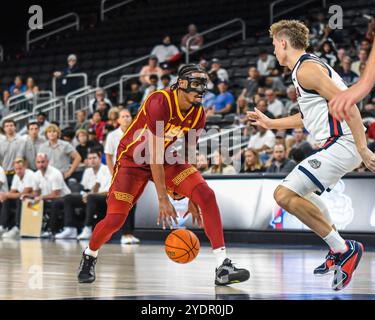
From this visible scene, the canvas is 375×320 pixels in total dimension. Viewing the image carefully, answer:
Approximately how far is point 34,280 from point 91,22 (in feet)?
74.5

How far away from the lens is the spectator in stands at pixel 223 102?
1944 centimetres

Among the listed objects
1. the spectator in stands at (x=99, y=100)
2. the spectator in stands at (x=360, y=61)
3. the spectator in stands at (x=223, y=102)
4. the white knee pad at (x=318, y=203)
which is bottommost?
the white knee pad at (x=318, y=203)

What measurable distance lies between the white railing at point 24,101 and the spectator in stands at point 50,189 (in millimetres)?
6788

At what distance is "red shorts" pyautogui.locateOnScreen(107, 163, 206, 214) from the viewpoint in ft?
28.1

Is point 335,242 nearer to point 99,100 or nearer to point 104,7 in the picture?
point 99,100

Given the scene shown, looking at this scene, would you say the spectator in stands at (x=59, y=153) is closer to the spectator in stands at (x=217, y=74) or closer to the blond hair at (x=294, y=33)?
the spectator in stands at (x=217, y=74)

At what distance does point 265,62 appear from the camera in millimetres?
20781

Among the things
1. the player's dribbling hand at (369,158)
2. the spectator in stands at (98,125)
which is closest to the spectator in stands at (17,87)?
the spectator in stands at (98,125)

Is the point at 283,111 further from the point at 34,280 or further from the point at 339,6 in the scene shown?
the point at 34,280

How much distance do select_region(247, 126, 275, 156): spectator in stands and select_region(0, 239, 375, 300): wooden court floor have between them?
10.3 ft

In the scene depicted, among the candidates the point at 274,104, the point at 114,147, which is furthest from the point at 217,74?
the point at 114,147

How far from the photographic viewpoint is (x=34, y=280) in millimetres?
8695

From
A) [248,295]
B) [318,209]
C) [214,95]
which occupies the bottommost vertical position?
A: [248,295]
